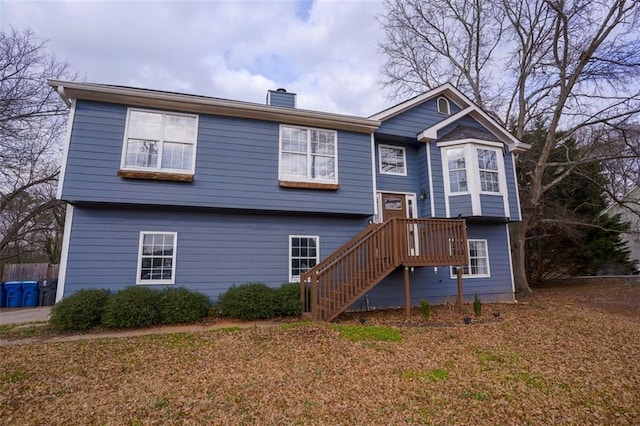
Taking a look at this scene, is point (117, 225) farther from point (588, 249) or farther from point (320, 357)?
point (588, 249)

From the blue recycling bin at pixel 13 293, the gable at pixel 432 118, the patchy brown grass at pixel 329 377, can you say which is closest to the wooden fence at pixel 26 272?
the blue recycling bin at pixel 13 293

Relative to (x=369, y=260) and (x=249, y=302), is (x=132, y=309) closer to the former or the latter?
(x=249, y=302)

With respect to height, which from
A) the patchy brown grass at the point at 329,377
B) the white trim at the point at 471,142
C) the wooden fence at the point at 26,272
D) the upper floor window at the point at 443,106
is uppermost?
the upper floor window at the point at 443,106

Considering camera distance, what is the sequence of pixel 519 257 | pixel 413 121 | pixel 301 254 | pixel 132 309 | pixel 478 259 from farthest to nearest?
pixel 519 257
pixel 478 259
pixel 413 121
pixel 301 254
pixel 132 309

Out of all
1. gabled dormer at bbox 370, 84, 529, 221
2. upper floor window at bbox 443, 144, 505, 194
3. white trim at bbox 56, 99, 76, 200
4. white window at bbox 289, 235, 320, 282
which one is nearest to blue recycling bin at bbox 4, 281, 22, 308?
white trim at bbox 56, 99, 76, 200

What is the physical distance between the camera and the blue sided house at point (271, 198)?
7828 mm

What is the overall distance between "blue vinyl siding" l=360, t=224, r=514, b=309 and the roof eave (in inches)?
202

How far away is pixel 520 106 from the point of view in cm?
1598

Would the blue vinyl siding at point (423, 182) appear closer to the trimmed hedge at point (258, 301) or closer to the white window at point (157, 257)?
the trimmed hedge at point (258, 301)

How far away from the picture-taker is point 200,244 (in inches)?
339

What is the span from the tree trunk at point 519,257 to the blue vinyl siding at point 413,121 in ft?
22.1

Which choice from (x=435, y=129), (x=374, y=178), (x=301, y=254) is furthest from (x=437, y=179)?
(x=301, y=254)

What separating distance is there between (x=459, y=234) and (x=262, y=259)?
18.8 feet

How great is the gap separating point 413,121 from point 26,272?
17.7m
